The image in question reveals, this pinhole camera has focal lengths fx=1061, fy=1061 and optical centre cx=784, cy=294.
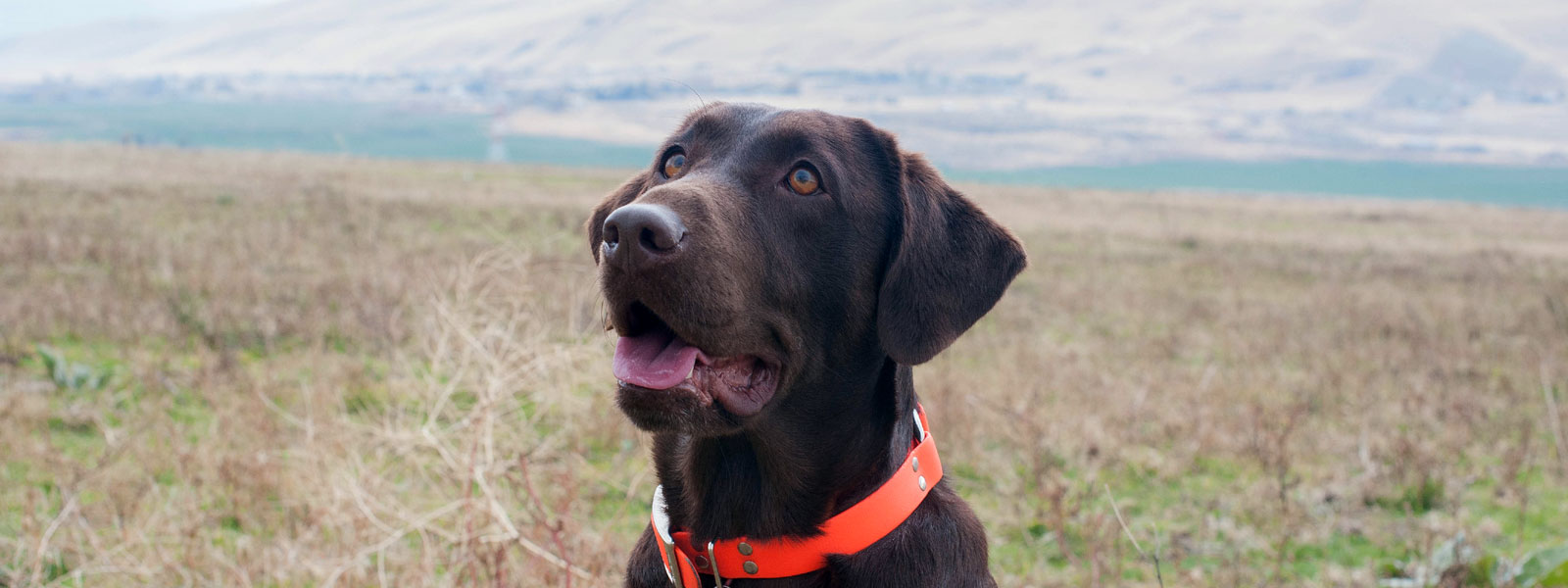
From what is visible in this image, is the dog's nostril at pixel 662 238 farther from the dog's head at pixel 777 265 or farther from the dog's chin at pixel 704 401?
the dog's chin at pixel 704 401

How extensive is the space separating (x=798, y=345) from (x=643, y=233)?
592 millimetres

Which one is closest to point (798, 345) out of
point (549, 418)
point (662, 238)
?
point (662, 238)

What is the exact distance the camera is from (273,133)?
8562 cm

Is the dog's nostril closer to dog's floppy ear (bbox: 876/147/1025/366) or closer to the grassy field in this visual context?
dog's floppy ear (bbox: 876/147/1025/366)

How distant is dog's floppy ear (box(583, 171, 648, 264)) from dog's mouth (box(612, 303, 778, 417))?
26.8 inches

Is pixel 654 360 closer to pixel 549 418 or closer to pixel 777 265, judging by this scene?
pixel 777 265

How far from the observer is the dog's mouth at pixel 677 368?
2438 millimetres

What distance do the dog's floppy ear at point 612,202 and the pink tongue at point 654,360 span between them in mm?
689

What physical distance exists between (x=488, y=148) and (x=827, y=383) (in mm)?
79330

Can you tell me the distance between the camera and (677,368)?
2.46 m

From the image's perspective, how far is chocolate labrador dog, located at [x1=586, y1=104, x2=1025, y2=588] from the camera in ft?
7.93

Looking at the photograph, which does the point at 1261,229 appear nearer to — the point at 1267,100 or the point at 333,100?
the point at 1267,100

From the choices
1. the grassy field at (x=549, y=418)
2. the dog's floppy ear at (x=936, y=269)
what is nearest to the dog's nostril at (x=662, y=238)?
the dog's floppy ear at (x=936, y=269)

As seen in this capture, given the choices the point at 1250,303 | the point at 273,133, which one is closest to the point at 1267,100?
the point at 273,133
